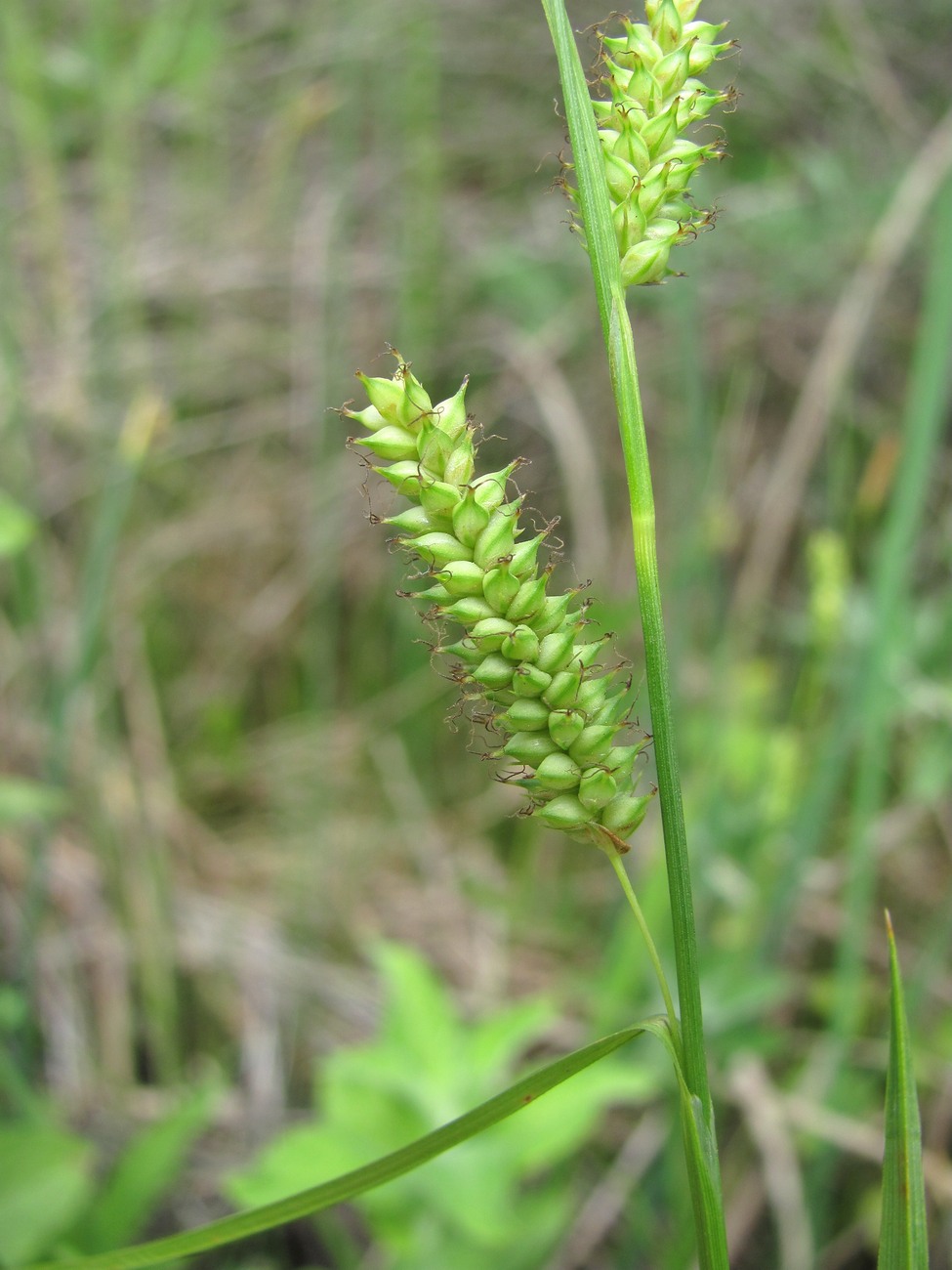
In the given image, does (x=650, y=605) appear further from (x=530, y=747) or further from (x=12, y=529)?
(x=12, y=529)

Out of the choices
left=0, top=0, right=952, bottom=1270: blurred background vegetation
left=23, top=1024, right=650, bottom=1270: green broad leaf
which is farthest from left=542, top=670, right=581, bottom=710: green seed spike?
left=0, top=0, right=952, bottom=1270: blurred background vegetation

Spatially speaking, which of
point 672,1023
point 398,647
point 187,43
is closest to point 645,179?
point 672,1023

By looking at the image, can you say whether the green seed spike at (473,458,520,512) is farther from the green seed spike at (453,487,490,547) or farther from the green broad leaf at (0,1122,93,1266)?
the green broad leaf at (0,1122,93,1266)

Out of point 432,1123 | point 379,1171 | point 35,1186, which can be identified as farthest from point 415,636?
point 379,1171

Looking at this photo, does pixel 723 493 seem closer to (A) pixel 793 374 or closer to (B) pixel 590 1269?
(A) pixel 793 374

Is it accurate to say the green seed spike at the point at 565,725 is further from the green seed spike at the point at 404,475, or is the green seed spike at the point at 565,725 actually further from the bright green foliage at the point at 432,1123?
the bright green foliage at the point at 432,1123
